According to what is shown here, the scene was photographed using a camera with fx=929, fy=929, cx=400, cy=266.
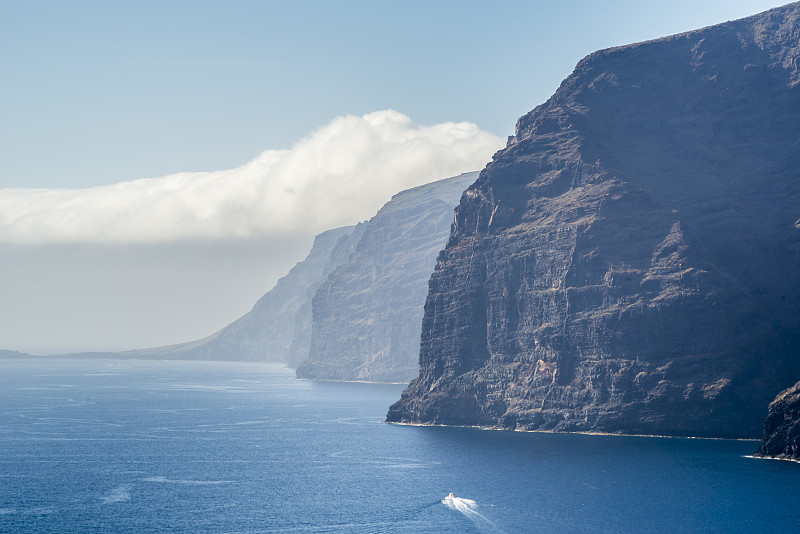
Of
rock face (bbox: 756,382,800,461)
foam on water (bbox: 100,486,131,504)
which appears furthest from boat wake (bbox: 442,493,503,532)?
rock face (bbox: 756,382,800,461)

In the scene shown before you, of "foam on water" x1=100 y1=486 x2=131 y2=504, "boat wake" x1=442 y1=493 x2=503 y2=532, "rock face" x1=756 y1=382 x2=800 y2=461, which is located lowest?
"foam on water" x1=100 y1=486 x2=131 y2=504

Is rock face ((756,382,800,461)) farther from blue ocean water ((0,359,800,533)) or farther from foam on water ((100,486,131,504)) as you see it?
foam on water ((100,486,131,504))

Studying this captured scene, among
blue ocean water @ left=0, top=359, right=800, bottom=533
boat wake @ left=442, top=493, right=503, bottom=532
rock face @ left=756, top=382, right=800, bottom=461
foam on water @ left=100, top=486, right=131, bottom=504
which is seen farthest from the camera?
rock face @ left=756, top=382, right=800, bottom=461

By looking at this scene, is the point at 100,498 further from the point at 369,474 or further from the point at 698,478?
the point at 698,478

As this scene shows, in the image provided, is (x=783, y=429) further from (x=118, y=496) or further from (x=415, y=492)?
(x=118, y=496)

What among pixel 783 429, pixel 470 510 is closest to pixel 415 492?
pixel 470 510

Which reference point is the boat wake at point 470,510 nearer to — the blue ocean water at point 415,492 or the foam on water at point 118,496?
the blue ocean water at point 415,492
